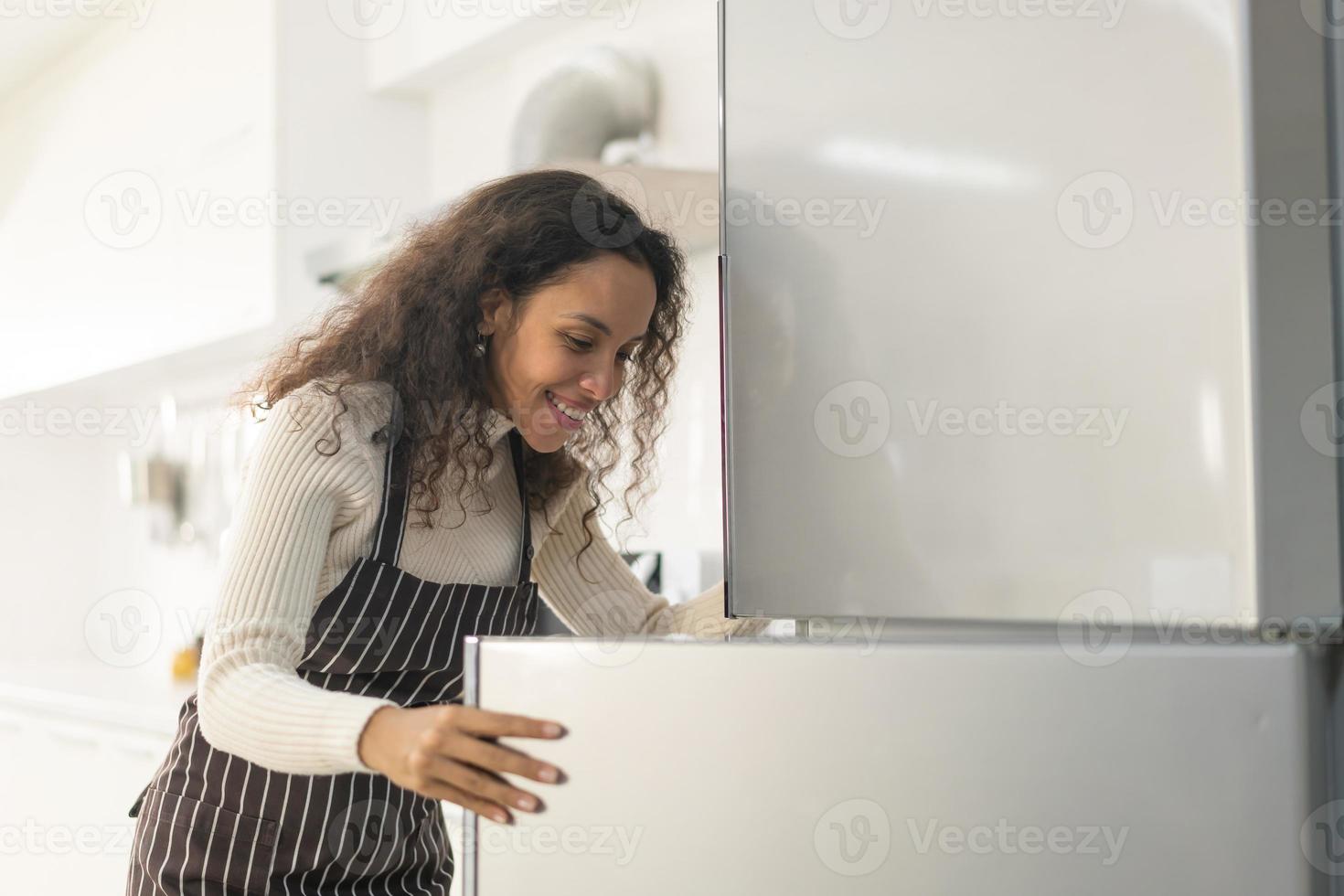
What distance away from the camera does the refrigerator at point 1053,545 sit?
49 centimetres

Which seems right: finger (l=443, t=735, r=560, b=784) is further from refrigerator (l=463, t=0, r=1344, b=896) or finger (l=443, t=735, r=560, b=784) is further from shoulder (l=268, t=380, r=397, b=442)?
shoulder (l=268, t=380, r=397, b=442)

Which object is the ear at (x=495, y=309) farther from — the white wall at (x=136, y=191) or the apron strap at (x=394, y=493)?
the white wall at (x=136, y=191)

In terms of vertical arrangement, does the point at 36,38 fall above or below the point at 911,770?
above

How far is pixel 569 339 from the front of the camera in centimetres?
93

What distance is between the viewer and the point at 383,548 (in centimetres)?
92

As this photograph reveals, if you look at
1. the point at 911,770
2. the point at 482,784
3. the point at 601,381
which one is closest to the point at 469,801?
the point at 482,784

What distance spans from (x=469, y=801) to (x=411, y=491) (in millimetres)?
406

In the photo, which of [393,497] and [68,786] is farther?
[68,786]

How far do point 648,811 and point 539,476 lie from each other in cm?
56

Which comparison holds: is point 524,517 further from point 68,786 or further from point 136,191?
point 136,191

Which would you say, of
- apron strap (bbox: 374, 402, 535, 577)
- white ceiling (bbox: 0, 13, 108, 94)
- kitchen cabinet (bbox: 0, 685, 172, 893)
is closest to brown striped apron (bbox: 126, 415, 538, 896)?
apron strap (bbox: 374, 402, 535, 577)

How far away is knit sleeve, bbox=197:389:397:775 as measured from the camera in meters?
0.71

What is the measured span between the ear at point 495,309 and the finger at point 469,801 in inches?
18.6

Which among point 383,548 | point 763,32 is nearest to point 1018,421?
point 763,32
